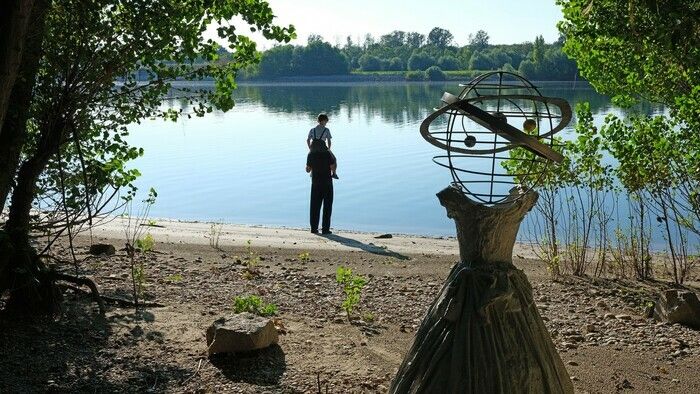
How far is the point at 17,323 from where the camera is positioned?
23.1 ft

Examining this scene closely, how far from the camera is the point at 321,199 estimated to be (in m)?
13.6

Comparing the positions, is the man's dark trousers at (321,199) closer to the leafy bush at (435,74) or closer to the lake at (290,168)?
the lake at (290,168)

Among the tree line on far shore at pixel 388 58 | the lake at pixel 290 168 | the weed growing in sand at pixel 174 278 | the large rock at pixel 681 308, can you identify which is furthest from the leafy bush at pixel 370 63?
the large rock at pixel 681 308

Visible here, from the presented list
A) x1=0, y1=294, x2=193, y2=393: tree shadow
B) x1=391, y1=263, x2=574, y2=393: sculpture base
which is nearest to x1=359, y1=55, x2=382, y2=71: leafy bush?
x1=0, y1=294, x2=193, y2=393: tree shadow

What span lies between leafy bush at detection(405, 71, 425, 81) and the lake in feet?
57.4

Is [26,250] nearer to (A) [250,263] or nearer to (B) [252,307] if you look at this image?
(B) [252,307]

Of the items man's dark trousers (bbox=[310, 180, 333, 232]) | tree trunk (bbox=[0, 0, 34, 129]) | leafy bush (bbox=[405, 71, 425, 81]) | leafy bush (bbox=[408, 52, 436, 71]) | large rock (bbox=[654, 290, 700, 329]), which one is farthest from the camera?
leafy bush (bbox=[405, 71, 425, 81])

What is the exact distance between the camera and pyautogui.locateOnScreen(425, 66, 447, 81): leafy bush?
64.6 m

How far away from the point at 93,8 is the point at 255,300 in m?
2.90

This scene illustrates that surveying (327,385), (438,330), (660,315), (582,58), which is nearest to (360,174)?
(582,58)

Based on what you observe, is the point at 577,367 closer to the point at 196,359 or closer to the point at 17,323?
the point at 196,359

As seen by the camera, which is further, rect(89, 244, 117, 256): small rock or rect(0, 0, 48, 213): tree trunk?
rect(89, 244, 117, 256): small rock

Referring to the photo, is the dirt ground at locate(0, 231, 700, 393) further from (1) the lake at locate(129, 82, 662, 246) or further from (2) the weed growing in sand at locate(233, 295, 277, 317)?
(1) the lake at locate(129, 82, 662, 246)

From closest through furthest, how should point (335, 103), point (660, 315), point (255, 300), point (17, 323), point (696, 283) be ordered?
point (17, 323)
point (255, 300)
point (660, 315)
point (696, 283)
point (335, 103)
